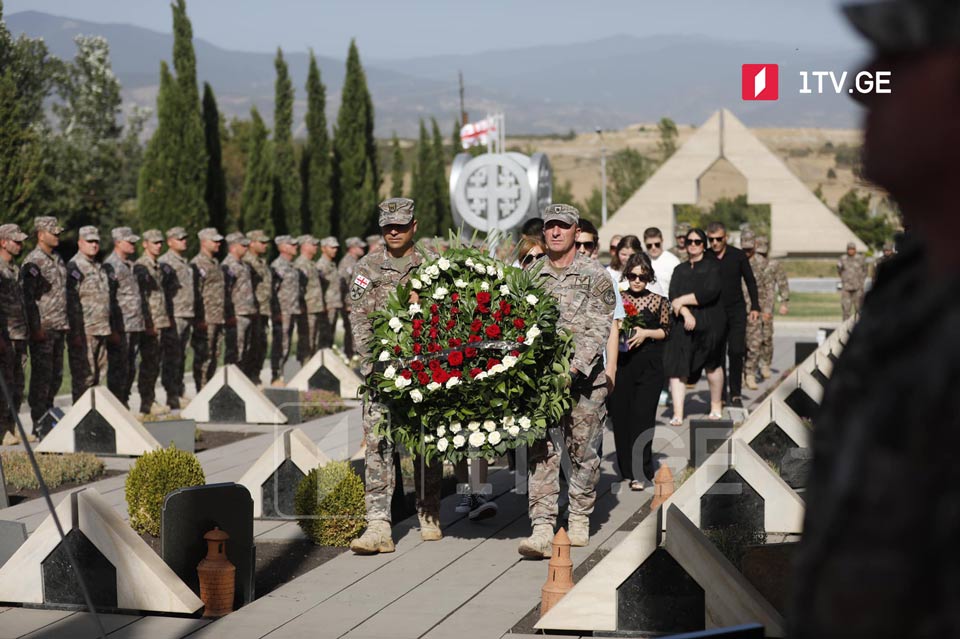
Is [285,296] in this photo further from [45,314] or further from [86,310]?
[45,314]

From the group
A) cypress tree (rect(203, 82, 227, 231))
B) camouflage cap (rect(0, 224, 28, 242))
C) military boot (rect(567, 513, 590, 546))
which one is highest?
cypress tree (rect(203, 82, 227, 231))

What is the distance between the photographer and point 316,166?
140ft

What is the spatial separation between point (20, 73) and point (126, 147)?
19.1 meters

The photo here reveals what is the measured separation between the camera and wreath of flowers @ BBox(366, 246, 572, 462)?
8625mm

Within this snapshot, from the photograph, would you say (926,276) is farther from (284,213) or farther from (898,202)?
(284,213)

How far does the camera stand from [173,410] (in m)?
18.6

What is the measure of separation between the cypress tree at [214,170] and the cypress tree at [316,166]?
692 centimetres

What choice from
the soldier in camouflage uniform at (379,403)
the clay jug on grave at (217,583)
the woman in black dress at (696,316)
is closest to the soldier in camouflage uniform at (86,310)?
the woman in black dress at (696,316)

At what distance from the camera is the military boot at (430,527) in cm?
949

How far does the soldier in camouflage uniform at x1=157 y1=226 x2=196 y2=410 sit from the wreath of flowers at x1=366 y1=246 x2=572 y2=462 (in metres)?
10.2

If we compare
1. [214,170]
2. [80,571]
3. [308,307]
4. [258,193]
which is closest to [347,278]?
[308,307]

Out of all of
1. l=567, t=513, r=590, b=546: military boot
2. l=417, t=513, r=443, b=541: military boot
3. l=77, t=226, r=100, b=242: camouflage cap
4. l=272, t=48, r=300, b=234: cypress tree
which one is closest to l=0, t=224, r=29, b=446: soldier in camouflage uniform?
l=77, t=226, r=100, b=242: camouflage cap

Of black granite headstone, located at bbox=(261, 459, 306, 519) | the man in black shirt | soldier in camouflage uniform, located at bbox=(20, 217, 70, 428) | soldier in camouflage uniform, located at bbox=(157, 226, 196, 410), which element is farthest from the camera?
soldier in camouflage uniform, located at bbox=(157, 226, 196, 410)

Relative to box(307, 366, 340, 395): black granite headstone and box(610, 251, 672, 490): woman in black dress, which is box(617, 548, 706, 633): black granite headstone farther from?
box(307, 366, 340, 395): black granite headstone
